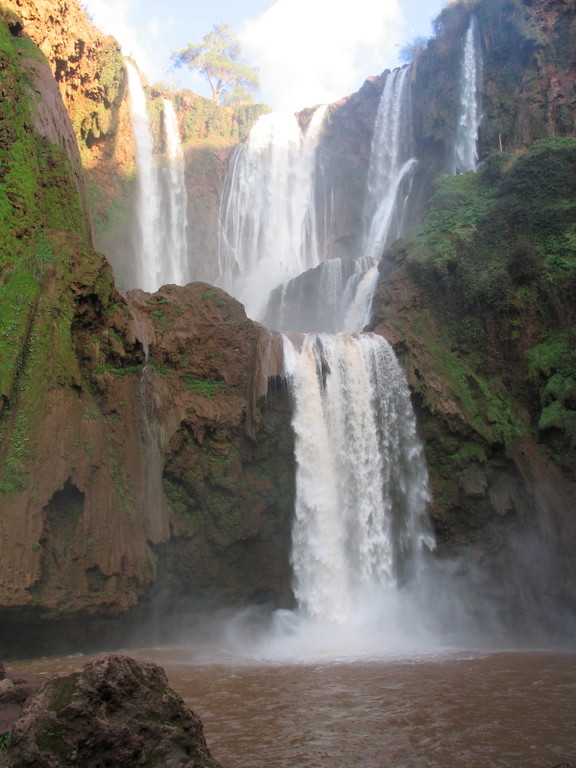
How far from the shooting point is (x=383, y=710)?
825cm

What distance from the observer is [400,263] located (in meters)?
21.9

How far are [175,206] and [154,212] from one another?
1836 millimetres

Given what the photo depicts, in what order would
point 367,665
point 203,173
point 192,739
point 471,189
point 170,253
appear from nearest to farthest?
point 192,739
point 367,665
point 471,189
point 170,253
point 203,173

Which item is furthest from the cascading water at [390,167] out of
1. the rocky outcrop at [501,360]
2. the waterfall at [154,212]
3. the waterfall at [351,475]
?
the waterfall at [351,475]

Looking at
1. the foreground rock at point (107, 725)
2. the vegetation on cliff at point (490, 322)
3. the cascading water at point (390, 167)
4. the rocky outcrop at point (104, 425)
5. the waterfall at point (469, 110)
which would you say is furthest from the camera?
the cascading water at point (390, 167)

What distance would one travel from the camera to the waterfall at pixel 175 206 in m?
32.8

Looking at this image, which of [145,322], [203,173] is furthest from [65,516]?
[203,173]

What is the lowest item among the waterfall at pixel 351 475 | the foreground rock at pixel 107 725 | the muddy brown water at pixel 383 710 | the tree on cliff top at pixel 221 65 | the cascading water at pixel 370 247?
the muddy brown water at pixel 383 710

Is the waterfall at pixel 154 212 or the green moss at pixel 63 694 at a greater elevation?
the waterfall at pixel 154 212

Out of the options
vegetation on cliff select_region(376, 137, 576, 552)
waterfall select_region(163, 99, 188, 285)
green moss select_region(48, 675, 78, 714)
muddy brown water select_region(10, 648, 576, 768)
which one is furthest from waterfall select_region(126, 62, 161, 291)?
green moss select_region(48, 675, 78, 714)

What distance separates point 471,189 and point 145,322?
15.0 meters

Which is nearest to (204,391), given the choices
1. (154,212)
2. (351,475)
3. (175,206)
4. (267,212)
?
(351,475)

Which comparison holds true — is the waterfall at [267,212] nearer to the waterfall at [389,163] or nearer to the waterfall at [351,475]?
the waterfall at [389,163]

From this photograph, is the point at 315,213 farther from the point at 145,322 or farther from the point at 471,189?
the point at 145,322
